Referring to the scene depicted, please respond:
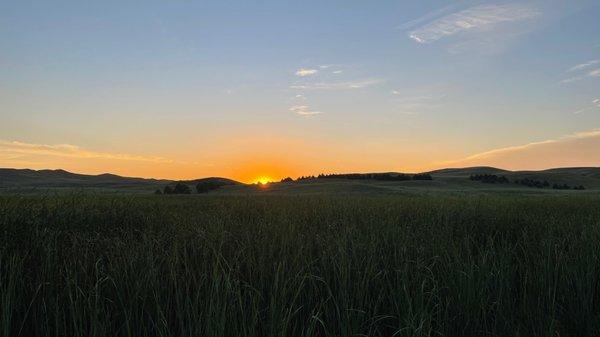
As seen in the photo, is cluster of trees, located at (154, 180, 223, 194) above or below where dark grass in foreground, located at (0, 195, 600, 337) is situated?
above

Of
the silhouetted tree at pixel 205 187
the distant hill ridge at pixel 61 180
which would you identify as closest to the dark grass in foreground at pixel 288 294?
the silhouetted tree at pixel 205 187

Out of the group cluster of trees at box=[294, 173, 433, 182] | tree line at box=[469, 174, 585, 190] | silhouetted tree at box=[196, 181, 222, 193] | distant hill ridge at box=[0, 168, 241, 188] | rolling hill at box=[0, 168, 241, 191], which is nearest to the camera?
silhouetted tree at box=[196, 181, 222, 193]

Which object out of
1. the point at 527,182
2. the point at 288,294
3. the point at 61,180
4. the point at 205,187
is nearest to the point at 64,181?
the point at 61,180

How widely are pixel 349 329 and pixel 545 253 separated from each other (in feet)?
9.96

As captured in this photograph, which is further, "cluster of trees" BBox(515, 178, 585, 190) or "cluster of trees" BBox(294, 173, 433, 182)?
"cluster of trees" BBox(294, 173, 433, 182)

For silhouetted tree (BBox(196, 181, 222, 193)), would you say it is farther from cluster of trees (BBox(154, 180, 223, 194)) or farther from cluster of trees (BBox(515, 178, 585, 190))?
cluster of trees (BBox(515, 178, 585, 190))

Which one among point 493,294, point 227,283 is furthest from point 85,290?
point 493,294

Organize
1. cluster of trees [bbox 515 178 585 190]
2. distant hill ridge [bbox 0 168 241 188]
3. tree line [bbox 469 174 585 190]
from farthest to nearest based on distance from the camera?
distant hill ridge [bbox 0 168 241 188] → tree line [bbox 469 174 585 190] → cluster of trees [bbox 515 178 585 190]

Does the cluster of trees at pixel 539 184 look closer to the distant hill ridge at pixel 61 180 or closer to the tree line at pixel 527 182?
the tree line at pixel 527 182

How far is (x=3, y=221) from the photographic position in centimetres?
572

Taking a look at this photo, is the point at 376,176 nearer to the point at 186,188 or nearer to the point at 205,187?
the point at 205,187

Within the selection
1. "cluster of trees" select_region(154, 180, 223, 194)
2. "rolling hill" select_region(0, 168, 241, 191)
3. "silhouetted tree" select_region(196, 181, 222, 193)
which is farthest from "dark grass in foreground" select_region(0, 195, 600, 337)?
"rolling hill" select_region(0, 168, 241, 191)

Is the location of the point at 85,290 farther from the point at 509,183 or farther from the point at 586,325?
the point at 509,183

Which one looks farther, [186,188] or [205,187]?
[205,187]
